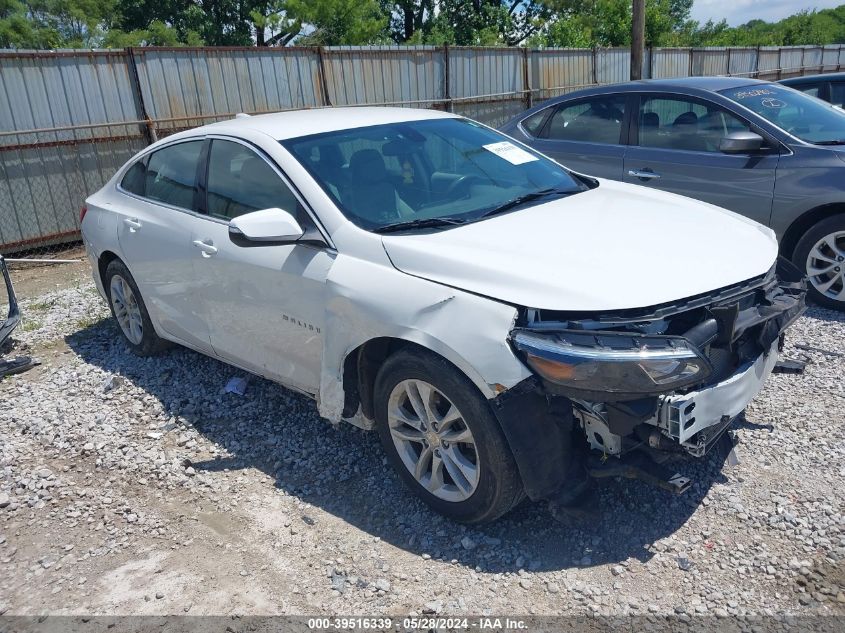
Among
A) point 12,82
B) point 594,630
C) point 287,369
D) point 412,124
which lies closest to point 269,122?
point 412,124

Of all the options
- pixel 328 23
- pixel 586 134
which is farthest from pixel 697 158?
pixel 328 23

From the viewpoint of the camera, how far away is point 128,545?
11.1 feet

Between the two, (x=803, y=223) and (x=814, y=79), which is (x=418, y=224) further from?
(x=814, y=79)

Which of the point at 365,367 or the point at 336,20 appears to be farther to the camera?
the point at 336,20

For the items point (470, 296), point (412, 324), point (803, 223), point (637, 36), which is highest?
point (637, 36)

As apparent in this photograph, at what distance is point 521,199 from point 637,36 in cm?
1382

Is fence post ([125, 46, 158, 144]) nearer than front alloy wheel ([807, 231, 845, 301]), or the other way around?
front alloy wheel ([807, 231, 845, 301])

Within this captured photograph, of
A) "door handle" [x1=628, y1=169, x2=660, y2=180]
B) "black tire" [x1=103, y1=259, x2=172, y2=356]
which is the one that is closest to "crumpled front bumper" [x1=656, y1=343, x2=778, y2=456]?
"door handle" [x1=628, y1=169, x2=660, y2=180]

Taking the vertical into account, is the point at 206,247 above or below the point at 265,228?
below

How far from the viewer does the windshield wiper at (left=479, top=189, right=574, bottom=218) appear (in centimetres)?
360

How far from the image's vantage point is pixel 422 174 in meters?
3.86

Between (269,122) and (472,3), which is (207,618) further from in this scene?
(472,3)

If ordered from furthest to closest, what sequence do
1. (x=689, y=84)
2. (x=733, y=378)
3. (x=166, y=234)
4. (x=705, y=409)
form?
(x=689, y=84) < (x=166, y=234) < (x=733, y=378) < (x=705, y=409)

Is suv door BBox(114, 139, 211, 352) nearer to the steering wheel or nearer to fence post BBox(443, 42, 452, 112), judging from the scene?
the steering wheel
